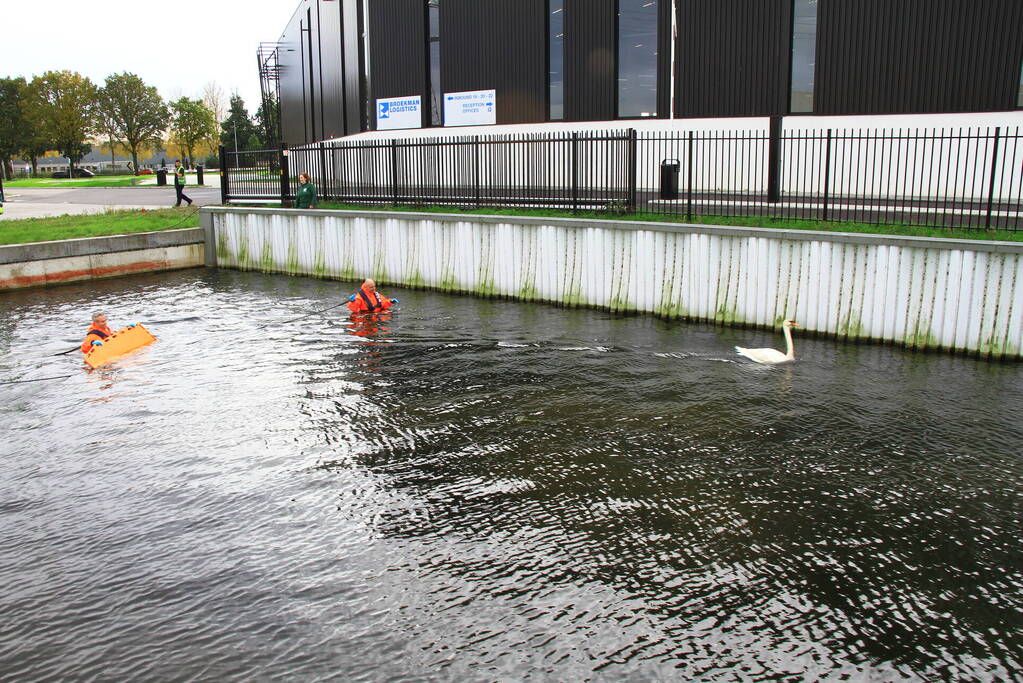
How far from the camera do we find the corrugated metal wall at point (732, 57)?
88.4ft

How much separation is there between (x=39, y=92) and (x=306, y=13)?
50.5 metres

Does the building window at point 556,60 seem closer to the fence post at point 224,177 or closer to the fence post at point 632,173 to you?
the fence post at point 224,177

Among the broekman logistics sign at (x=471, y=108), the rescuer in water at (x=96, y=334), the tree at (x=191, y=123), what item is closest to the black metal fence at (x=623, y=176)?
the broekman logistics sign at (x=471, y=108)

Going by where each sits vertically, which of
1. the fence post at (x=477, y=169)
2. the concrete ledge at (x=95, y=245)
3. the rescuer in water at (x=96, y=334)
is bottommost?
the rescuer in water at (x=96, y=334)

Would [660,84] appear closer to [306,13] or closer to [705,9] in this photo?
[705,9]

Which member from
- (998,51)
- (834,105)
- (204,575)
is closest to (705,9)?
(834,105)

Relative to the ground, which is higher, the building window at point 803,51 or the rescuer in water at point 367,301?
the building window at point 803,51

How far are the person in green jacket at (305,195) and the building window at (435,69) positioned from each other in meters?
10.4

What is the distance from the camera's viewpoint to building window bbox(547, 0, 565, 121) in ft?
103

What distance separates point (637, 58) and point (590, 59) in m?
1.72

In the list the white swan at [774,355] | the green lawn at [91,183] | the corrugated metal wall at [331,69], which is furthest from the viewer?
the green lawn at [91,183]

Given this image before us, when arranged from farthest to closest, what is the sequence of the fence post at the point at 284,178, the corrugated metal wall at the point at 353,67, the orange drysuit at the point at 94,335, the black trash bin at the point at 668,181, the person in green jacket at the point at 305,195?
the corrugated metal wall at the point at 353,67 → the fence post at the point at 284,178 → the person in green jacket at the point at 305,195 → the black trash bin at the point at 668,181 → the orange drysuit at the point at 94,335

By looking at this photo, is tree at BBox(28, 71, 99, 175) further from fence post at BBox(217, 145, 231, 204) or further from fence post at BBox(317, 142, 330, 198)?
fence post at BBox(317, 142, 330, 198)

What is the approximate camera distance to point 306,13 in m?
54.2
